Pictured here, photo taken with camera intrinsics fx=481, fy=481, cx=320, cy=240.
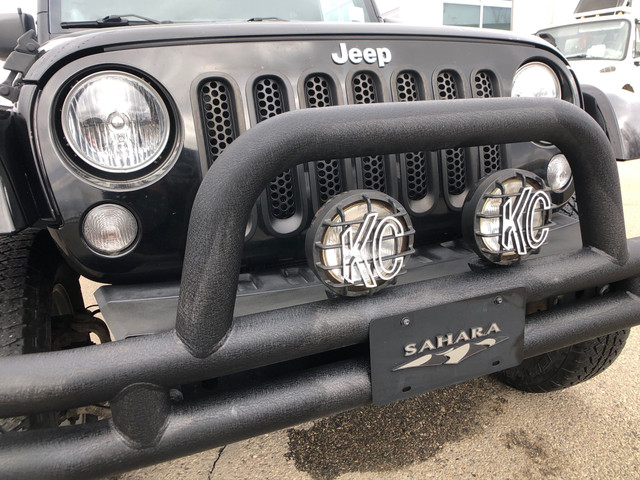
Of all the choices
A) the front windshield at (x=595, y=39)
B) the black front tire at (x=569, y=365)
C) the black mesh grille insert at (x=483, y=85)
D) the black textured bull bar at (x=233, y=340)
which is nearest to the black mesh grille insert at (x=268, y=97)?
the black textured bull bar at (x=233, y=340)

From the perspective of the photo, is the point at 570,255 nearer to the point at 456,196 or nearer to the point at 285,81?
the point at 456,196

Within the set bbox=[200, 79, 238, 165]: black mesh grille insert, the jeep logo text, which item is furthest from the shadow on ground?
the jeep logo text

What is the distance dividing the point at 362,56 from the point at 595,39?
33.9 ft

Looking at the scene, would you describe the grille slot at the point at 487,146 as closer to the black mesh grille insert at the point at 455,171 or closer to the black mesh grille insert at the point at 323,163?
the black mesh grille insert at the point at 455,171

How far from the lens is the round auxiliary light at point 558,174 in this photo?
5.91ft

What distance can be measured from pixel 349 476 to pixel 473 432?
614 millimetres

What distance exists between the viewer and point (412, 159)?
1636mm

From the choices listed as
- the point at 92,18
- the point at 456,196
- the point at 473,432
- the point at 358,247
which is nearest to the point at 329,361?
the point at 358,247

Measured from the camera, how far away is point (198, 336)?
1090mm

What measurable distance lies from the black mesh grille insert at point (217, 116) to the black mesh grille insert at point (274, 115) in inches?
3.3

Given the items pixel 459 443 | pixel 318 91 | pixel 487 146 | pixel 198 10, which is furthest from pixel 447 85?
pixel 459 443

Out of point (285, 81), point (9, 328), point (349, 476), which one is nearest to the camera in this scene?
point (9, 328)

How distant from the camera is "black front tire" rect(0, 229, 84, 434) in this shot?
51.7 inches

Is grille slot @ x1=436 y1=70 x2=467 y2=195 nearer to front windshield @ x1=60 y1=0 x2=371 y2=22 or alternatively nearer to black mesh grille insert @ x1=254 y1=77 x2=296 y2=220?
black mesh grille insert @ x1=254 y1=77 x2=296 y2=220
